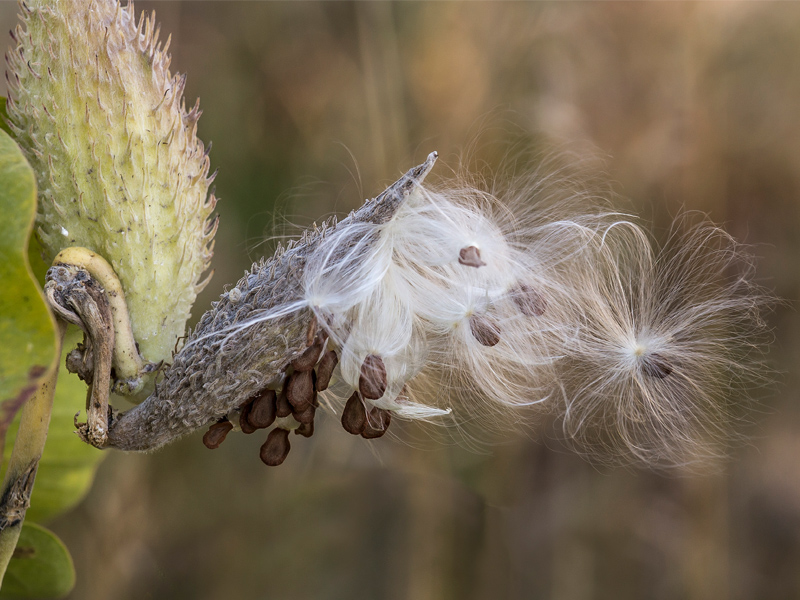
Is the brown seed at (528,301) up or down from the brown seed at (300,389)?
up

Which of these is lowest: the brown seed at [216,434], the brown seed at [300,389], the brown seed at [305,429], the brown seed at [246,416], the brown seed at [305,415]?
the brown seed at [216,434]

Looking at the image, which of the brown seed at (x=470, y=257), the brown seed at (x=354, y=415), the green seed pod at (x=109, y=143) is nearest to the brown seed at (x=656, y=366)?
the brown seed at (x=470, y=257)

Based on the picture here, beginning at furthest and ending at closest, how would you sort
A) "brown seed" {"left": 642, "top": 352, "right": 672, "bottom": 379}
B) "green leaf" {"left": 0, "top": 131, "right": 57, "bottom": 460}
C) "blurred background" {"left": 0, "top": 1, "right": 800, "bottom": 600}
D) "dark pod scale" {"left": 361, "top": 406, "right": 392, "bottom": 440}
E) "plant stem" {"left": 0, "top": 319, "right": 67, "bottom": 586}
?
"blurred background" {"left": 0, "top": 1, "right": 800, "bottom": 600} < "brown seed" {"left": 642, "top": 352, "right": 672, "bottom": 379} < "dark pod scale" {"left": 361, "top": 406, "right": 392, "bottom": 440} < "plant stem" {"left": 0, "top": 319, "right": 67, "bottom": 586} < "green leaf" {"left": 0, "top": 131, "right": 57, "bottom": 460}

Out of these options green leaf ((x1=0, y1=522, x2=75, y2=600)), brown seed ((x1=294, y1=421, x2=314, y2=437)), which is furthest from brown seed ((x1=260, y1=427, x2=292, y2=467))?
green leaf ((x1=0, y1=522, x2=75, y2=600))

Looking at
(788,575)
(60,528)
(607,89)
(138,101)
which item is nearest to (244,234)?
(60,528)

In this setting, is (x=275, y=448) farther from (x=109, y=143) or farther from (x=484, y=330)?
(x=109, y=143)

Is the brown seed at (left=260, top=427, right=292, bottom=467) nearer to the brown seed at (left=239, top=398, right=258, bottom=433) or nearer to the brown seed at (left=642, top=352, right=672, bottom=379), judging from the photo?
the brown seed at (left=239, top=398, right=258, bottom=433)

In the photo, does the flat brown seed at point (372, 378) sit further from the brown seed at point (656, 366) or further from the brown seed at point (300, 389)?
the brown seed at point (656, 366)
